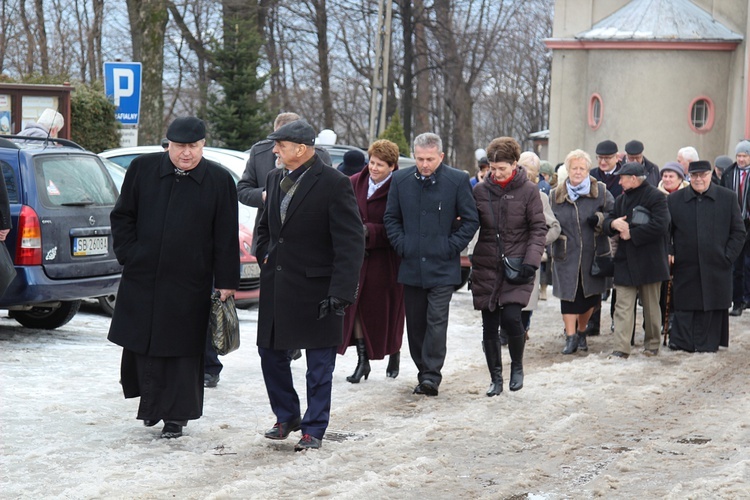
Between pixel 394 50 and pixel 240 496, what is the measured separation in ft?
147

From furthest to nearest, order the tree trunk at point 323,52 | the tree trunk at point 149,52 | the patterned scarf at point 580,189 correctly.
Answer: the tree trunk at point 323,52 → the tree trunk at point 149,52 → the patterned scarf at point 580,189

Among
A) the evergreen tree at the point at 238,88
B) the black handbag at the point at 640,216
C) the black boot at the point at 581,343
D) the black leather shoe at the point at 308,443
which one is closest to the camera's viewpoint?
the black leather shoe at the point at 308,443

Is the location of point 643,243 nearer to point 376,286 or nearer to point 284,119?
point 376,286

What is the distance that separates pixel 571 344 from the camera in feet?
38.3

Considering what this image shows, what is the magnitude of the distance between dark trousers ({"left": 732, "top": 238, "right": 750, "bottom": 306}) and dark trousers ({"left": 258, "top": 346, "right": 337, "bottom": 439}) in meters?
9.14

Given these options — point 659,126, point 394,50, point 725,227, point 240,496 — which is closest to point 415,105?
point 394,50

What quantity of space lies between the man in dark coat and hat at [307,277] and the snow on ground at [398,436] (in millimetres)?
293

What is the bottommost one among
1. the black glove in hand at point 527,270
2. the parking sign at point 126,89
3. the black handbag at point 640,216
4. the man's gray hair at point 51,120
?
the black glove in hand at point 527,270

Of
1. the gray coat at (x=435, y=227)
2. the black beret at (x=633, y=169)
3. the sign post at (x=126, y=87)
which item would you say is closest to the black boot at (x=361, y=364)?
the gray coat at (x=435, y=227)

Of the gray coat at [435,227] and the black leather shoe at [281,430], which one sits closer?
the black leather shoe at [281,430]

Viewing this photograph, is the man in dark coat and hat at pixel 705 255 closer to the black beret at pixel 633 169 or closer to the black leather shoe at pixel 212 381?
the black beret at pixel 633 169

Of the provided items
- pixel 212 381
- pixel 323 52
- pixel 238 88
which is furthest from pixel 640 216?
pixel 323 52

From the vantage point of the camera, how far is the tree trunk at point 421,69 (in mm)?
44134

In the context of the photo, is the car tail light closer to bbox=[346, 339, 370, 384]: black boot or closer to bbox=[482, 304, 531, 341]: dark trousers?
bbox=[346, 339, 370, 384]: black boot
